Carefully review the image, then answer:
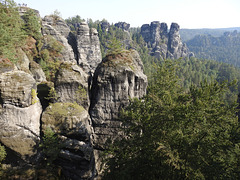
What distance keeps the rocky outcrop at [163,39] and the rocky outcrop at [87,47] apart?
9349 cm

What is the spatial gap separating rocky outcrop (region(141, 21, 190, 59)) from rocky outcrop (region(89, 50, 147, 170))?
141 metres

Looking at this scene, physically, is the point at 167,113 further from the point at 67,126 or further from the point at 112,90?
the point at 67,126

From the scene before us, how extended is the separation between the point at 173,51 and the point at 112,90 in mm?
159576

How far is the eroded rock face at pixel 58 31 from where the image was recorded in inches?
1752

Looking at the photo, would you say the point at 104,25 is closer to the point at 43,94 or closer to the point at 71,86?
the point at 43,94

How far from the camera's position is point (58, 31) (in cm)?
6291

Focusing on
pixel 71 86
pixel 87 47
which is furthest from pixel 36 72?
pixel 87 47

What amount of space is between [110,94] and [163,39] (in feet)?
556

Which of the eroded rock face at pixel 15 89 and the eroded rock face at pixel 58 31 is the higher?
the eroded rock face at pixel 58 31

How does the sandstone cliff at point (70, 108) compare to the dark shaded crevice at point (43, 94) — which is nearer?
the sandstone cliff at point (70, 108)

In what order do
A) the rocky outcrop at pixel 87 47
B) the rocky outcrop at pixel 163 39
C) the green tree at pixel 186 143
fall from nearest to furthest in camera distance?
the green tree at pixel 186 143 → the rocky outcrop at pixel 87 47 → the rocky outcrop at pixel 163 39

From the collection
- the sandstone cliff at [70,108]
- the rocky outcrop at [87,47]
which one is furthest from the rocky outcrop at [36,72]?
the rocky outcrop at [87,47]

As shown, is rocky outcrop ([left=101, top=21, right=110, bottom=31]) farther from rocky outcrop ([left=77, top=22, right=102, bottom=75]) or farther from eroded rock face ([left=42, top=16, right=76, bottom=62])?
eroded rock face ([left=42, top=16, right=76, bottom=62])

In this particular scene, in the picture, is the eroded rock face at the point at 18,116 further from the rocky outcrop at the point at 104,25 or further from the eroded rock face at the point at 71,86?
the rocky outcrop at the point at 104,25
